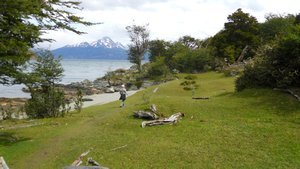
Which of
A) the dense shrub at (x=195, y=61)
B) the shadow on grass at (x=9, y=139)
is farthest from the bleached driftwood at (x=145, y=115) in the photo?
the dense shrub at (x=195, y=61)

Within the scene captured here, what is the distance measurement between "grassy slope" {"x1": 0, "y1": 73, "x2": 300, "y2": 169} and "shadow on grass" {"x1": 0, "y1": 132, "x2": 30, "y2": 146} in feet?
0.16

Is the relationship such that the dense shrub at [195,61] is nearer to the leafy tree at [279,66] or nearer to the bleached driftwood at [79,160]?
the leafy tree at [279,66]

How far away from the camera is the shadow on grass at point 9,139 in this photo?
1662cm

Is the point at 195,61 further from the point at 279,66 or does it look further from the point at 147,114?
the point at 147,114

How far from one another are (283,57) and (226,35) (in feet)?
128

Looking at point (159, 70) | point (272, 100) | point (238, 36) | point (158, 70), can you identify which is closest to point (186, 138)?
point (272, 100)

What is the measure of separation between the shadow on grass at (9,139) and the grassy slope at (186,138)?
1.9 inches

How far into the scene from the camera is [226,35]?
58719 millimetres

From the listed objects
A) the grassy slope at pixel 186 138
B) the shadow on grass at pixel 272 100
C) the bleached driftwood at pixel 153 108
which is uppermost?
the shadow on grass at pixel 272 100

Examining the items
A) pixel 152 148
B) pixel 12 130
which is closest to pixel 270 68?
pixel 152 148

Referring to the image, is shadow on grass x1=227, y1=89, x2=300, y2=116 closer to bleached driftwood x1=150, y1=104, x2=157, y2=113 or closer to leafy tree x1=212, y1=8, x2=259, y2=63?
bleached driftwood x1=150, y1=104, x2=157, y2=113

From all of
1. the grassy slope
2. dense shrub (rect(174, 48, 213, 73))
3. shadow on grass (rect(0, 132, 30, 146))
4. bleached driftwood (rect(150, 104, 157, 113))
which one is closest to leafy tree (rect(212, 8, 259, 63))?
dense shrub (rect(174, 48, 213, 73))

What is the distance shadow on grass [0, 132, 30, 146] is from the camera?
54.5ft

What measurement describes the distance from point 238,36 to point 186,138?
46134 millimetres
